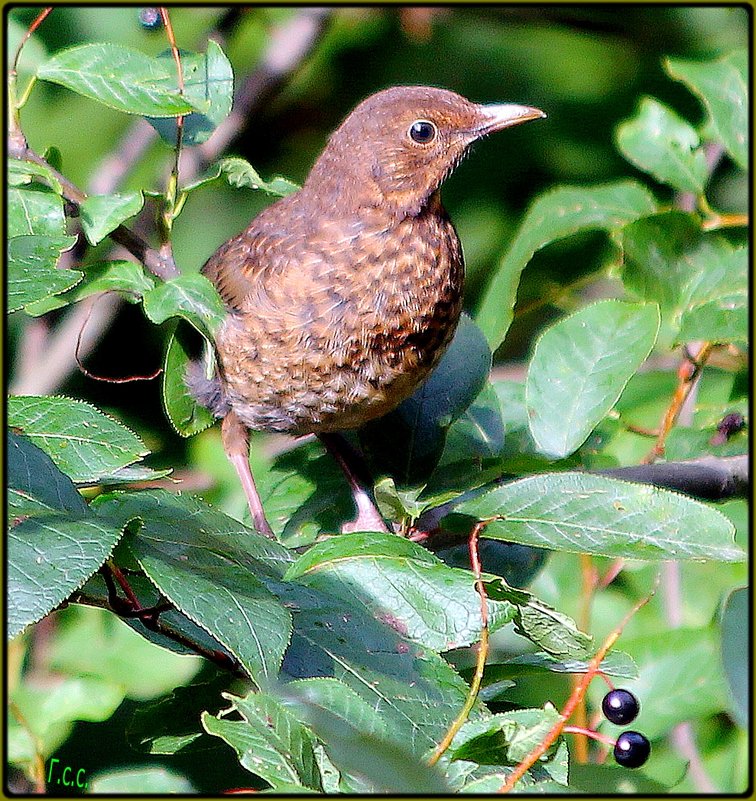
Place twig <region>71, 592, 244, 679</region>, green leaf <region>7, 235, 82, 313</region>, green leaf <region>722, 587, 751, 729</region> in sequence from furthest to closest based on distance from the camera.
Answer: green leaf <region>7, 235, 82, 313</region> → twig <region>71, 592, 244, 679</region> → green leaf <region>722, 587, 751, 729</region>

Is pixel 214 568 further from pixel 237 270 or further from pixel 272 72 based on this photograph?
pixel 272 72

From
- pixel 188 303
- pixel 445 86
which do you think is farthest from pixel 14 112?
pixel 445 86

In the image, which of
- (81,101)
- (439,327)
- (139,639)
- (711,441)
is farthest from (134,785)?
(81,101)

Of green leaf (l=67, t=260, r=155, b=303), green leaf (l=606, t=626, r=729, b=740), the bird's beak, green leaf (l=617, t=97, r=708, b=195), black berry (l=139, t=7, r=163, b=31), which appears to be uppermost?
black berry (l=139, t=7, r=163, b=31)

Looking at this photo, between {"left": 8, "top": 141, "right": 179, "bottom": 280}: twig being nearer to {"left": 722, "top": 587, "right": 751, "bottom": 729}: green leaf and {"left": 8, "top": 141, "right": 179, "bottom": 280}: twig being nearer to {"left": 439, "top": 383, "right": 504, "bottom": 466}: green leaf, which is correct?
{"left": 439, "top": 383, "right": 504, "bottom": 466}: green leaf

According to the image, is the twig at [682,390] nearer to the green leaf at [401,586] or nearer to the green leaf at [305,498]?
the green leaf at [305,498]

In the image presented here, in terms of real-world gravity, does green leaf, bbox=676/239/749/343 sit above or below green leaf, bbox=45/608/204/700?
above

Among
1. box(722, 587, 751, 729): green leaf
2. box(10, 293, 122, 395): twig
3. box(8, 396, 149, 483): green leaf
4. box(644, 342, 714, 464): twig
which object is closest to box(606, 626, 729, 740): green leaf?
box(644, 342, 714, 464): twig

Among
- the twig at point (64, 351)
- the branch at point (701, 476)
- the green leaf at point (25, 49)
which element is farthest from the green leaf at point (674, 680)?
the twig at point (64, 351)
